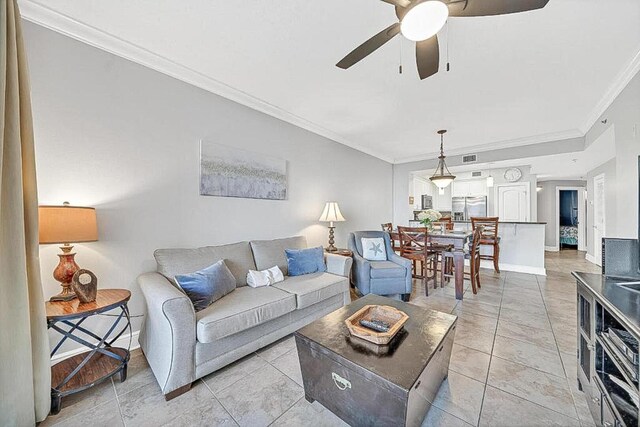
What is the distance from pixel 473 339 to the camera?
7.62 feet

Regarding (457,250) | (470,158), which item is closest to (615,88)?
(457,250)

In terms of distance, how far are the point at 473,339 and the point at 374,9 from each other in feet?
9.18

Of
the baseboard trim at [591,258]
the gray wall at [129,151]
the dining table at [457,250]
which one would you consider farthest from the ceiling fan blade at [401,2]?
the baseboard trim at [591,258]

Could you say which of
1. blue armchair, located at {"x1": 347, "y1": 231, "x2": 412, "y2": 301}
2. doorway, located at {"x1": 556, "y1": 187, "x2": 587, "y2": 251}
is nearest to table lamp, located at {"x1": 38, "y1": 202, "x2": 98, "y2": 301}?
blue armchair, located at {"x1": 347, "y1": 231, "x2": 412, "y2": 301}

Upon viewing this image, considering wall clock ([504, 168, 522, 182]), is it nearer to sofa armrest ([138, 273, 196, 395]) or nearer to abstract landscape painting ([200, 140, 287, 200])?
abstract landscape painting ([200, 140, 287, 200])

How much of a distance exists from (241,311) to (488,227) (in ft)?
15.9

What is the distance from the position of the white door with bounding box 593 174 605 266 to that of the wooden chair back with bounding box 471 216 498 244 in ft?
8.83

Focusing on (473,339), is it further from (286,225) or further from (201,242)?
(201,242)

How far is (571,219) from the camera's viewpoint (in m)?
8.09

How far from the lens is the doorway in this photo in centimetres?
728

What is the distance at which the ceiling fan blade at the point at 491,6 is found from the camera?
129 centimetres

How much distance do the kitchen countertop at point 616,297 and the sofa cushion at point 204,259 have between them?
2.51 metres

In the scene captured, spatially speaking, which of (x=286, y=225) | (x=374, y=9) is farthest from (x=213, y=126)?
(x=374, y=9)

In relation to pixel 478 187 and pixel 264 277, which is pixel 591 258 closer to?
pixel 478 187
